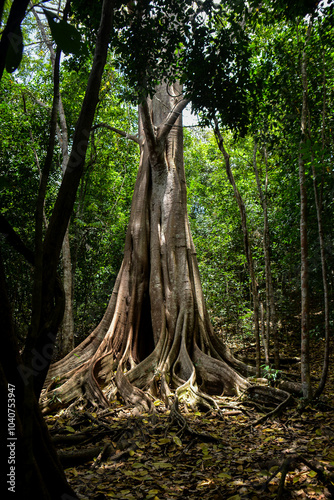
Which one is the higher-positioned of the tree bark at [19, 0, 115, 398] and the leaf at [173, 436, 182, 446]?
the tree bark at [19, 0, 115, 398]

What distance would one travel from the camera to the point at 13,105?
7.51m

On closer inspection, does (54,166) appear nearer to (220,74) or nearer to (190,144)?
(220,74)

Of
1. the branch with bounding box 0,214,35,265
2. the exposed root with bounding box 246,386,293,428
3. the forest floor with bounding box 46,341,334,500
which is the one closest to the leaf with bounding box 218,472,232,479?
the forest floor with bounding box 46,341,334,500

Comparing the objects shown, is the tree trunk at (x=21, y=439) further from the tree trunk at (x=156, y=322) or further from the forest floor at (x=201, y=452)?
the tree trunk at (x=156, y=322)

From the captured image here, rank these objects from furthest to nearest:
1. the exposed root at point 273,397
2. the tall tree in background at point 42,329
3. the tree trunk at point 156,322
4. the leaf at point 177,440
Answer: the tree trunk at point 156,322, the exposed root at point 273,397, the leaf at point 177,440, the tall tree in background at point 42,329

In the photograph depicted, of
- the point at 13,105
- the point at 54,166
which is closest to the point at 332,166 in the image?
the point at 54,166

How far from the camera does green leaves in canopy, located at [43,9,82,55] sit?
71cm

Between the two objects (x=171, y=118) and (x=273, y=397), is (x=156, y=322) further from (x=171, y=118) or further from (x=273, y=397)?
(x=171, y=118)

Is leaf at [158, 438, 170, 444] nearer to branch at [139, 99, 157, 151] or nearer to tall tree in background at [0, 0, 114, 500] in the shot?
tall tree in background at [0, 0, 114, 500]


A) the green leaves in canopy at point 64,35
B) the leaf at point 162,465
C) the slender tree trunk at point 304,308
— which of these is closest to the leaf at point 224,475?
the leaf at point 162,465

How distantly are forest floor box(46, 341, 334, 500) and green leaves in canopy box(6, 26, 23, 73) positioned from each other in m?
2.16

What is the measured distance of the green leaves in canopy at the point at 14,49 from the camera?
841 mm

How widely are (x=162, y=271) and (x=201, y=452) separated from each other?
3.25m

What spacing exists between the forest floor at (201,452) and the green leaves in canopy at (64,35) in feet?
6.96
